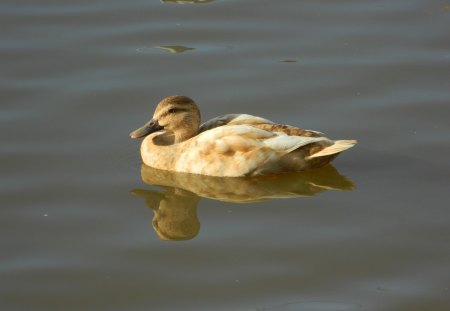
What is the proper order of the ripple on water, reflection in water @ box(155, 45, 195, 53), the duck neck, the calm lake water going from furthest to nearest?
reflection in water @ box(155, 45, 195, 53) < the duck neck < the calm lake water < the ripple on water

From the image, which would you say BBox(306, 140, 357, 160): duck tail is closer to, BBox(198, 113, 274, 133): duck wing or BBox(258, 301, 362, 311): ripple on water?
BBox(198, 113, 274, 133): duck wing

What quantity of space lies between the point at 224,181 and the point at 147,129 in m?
0.89

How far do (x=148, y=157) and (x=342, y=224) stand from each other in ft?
7.05

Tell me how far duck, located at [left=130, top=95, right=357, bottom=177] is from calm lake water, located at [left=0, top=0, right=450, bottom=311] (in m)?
0.14

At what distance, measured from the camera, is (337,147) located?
9.16m

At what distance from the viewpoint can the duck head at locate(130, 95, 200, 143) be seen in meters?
9.63

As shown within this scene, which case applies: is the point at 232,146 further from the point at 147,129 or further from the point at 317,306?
the point at 317,306

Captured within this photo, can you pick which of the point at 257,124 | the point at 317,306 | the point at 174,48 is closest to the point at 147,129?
the point at 257,124

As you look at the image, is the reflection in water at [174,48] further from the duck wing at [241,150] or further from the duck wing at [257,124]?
the duck wing at [241,150]


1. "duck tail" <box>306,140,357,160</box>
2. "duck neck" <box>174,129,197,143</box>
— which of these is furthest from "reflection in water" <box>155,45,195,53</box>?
"duck tail" <box>306,140,357,160</box>

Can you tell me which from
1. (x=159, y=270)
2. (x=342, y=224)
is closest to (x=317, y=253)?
(x=342, y=224)

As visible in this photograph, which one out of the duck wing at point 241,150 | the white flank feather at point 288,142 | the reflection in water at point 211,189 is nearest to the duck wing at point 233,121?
the duck wing at point 241,150

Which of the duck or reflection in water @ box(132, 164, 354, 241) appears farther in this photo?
the duck

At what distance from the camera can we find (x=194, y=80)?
11.0 metres
